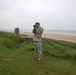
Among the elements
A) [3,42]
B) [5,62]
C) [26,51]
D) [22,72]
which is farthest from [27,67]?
[3,42]

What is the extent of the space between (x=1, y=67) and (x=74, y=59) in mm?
5931

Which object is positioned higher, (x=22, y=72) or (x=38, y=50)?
(x=38, y=50)

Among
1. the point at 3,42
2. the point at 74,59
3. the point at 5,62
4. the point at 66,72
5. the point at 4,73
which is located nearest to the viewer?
the point at 4,73

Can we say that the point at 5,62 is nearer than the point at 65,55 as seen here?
Yes

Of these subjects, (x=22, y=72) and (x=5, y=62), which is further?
(x=5, y=62)

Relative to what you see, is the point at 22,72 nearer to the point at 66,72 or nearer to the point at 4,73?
the point at 4,73

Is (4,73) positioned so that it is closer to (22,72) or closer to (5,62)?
(22,72)

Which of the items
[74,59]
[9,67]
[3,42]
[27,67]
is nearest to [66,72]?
[27,67]

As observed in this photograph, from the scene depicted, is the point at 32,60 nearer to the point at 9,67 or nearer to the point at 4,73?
the point at 9,67

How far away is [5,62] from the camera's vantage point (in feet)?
32.4

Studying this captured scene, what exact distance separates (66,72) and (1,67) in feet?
9.36

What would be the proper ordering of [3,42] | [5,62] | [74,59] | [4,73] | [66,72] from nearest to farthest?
[4,73]
[66,72]
[5,62]
[74,59]
[3,42]

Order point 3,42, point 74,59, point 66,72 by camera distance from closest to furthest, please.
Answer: point 66,72, point 74,59, point 3,42

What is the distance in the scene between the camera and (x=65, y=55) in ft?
44.1
